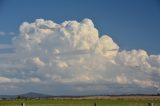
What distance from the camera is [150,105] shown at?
693 inches
